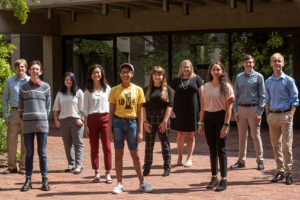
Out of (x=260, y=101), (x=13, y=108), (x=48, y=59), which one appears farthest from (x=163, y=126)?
(x=48, y=59)

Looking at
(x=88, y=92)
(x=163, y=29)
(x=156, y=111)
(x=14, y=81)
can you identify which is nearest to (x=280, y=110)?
(x=156, y=111)

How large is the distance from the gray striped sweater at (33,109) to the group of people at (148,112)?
0.01 meters

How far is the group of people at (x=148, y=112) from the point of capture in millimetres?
5895

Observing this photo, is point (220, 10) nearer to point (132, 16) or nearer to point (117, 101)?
point (132, 16)

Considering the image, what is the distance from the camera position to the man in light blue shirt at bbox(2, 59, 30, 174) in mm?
7195

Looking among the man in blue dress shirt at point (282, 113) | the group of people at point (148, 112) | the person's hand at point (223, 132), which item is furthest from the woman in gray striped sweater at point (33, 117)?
the man in blue dress shirt at point (282, 113)

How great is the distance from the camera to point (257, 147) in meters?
7.46

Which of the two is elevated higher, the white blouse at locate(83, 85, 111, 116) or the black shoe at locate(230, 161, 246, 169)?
the white blouse at locate(83, 85, 111, 116)

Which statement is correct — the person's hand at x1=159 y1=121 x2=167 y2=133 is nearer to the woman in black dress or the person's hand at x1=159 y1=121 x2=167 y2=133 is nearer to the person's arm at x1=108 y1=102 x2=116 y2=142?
the woman in black dress

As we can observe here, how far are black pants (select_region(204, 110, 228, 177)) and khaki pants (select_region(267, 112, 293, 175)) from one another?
104cm

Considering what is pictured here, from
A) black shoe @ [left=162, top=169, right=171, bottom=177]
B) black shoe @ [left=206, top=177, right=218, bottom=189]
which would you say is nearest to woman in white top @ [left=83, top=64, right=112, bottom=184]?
black shoe @ [left=162, top=169, right=171, bottom=177]

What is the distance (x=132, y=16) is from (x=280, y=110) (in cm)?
975

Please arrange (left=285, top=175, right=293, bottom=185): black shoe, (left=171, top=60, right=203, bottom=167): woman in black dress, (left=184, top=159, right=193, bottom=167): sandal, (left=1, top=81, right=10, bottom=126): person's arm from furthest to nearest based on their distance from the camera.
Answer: (left=184, top=159, right=193, bottom=167): sandal < (left=171, top=60, right=203, bottom=167): woman in black dress < (left=1, top=81, right=10, bottom=126): person's arm < (left=285, top=175, right=293, bottom=185): black shoe

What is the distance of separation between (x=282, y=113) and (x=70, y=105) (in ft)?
11.9
